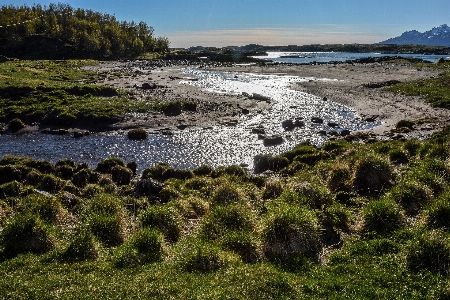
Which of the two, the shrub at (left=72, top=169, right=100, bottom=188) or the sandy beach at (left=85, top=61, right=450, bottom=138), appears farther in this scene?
the sandy beach at (left=85, top=61, right=450, bottom=138)

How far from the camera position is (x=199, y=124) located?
42.9m

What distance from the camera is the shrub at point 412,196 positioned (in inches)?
609

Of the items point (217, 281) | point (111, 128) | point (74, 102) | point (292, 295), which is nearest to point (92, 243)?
point (217, 281)

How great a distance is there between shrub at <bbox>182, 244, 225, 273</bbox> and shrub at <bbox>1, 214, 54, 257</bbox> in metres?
5.46

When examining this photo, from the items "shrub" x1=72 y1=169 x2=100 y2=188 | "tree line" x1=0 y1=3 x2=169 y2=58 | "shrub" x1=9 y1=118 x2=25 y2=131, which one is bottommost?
"shrub" x1=72 y1=169 x2=100 y2=188

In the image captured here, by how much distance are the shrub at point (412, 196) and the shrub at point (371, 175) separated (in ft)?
7.77

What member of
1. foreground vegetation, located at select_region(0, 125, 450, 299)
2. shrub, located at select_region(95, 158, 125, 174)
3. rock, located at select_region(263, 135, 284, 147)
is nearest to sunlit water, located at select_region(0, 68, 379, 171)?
rock, located at select_region(263, 135, 284, 147)

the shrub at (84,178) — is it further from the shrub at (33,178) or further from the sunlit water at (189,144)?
the sunlit water at (189,144)

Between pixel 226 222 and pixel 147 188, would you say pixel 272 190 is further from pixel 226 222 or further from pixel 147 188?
pixel 147 188

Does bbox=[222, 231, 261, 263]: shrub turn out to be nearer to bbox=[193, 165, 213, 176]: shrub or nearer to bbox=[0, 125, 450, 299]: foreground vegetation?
bbox=[0, 125, 450, 299]: foreground vegetation

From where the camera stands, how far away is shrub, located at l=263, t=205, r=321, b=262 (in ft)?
40.7

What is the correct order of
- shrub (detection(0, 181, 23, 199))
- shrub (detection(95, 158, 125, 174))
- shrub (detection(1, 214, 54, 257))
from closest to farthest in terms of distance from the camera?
shrub (detection(1, 214, 54, 257)) < shrub (detection(0, 181, 23, 199)) < shrub (detection(95, 158, 125, 174))

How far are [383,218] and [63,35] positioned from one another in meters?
164

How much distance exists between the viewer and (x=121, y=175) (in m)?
26.0
